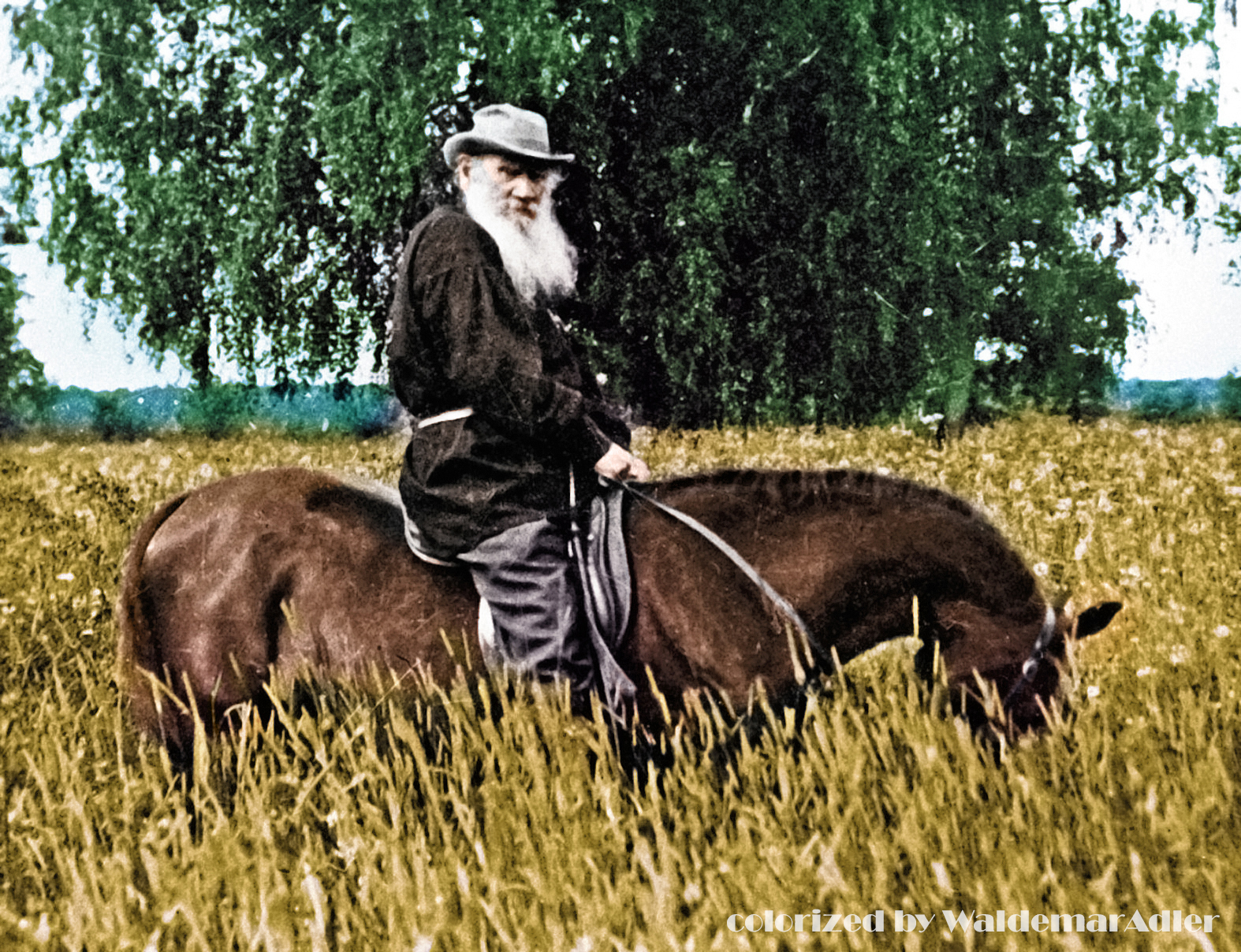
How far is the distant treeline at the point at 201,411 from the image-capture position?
14156mm

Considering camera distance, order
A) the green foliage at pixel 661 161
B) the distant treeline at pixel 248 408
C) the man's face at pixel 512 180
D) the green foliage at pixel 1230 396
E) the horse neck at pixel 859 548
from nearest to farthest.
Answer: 1. the horse neck at pixel 859 548
2. the man's face at pixel 512 180
3. the green foliage at pixel 1230 396
4. the distant treeline at pixel 248 408
5. the green foliage at pixel 661 161

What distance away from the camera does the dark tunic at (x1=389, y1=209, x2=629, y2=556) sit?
3361 mm

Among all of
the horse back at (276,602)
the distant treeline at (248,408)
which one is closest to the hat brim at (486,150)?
the horse back at (276,602)

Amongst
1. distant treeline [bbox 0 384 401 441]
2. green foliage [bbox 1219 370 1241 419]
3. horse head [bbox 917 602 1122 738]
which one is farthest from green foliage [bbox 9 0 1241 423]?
horse head [bbox 917 602 1122 738]

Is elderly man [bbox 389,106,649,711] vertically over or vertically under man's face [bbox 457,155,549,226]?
under

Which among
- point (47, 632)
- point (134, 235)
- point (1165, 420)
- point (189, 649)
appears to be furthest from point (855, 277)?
point (189, 649)

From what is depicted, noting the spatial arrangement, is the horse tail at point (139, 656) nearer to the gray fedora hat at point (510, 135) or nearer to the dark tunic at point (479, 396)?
the dark tunic at point (479, 396)

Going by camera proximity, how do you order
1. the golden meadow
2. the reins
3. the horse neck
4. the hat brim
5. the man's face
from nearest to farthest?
the golden meadow, the horse neck, the reins, the hat brim, the man's face

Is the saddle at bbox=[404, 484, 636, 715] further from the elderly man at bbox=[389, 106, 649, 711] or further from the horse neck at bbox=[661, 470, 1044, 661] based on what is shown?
the horse neck at bbox=[661, 470, 1044, 661]

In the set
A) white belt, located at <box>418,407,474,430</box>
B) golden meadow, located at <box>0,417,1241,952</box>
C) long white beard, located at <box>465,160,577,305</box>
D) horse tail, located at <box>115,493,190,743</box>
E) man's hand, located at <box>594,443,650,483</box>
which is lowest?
golden meadow, located at <box>0,417,1241,952</box>

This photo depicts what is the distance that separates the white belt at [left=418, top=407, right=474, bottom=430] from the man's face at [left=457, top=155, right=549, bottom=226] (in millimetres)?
621

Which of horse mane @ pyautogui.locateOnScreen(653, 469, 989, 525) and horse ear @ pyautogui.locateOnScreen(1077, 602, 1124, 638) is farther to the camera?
horse mane @ pyautogui.locateOnScreen(653, 469, 989, 525)

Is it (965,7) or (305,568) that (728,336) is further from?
(305,568)

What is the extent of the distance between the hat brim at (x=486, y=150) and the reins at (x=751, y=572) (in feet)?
3.09
